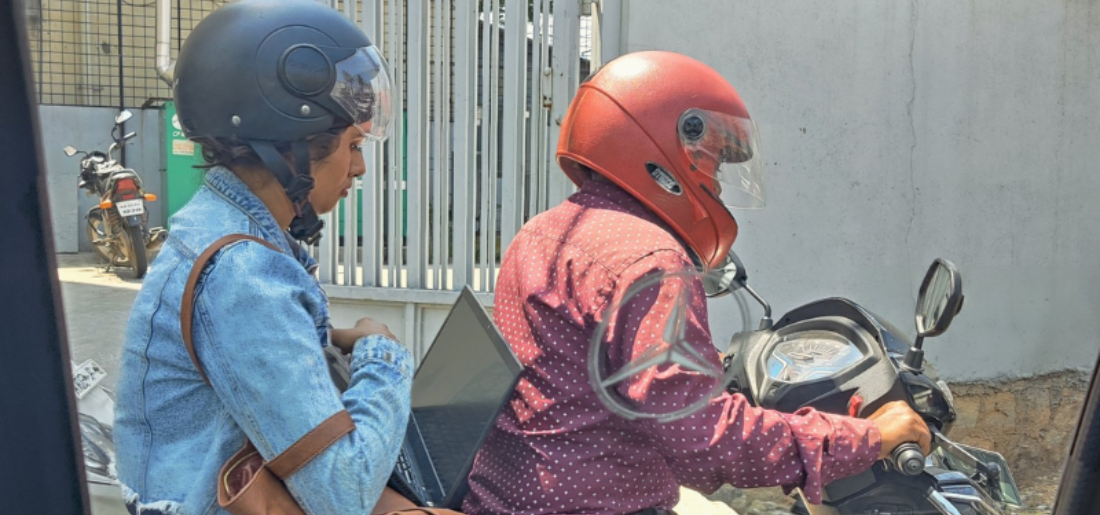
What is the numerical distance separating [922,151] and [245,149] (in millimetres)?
4051

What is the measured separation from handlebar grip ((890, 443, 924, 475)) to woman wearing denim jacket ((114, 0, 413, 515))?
91cm

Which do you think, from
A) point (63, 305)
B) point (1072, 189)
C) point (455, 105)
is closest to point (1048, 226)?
point (1072, 189)

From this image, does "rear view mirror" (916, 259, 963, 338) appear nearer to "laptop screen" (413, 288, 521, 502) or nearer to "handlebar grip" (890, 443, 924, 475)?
"handlebar grip" (890, 443, 924, 475)

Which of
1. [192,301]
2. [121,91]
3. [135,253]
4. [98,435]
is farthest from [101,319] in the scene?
[121,91]

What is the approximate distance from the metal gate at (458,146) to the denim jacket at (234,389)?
3.52 m

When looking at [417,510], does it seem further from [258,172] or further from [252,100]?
[252,100]

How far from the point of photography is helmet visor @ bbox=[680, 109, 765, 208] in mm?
1845

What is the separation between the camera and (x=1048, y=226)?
501cm

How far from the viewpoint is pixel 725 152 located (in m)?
1.89

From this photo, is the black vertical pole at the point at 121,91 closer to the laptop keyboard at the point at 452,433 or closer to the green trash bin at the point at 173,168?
the green trash bin at the point at 173,168

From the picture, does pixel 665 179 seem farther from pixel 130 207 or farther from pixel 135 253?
pixel 130 207

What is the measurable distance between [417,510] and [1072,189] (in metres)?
4.59

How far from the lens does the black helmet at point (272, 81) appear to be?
5.13 feet

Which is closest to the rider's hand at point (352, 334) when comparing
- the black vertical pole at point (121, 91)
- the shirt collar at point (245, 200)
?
the shirt collar at point (245, 200)
